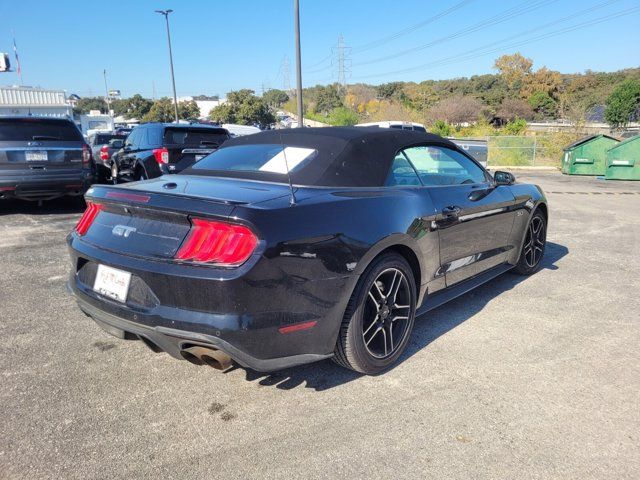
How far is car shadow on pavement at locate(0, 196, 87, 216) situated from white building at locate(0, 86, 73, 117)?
4114 centimetres

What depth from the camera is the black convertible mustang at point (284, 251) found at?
2.32 m

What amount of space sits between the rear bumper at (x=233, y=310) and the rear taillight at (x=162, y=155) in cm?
603

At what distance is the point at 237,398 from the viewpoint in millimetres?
2750

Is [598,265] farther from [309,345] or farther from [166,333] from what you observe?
[166,333]

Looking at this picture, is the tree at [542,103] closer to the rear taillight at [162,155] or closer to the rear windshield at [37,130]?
the rear taillight at [162,155]

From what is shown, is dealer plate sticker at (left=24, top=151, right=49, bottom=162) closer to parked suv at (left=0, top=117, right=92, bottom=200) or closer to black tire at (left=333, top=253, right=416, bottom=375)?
parked suv at (left=0, top=117, right=92, bottom=200)

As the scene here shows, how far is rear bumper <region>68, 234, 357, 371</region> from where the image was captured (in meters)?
2.28

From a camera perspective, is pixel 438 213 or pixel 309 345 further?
pixel 438 213

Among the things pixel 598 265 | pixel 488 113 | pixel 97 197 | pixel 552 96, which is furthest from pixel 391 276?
pixel 552 96

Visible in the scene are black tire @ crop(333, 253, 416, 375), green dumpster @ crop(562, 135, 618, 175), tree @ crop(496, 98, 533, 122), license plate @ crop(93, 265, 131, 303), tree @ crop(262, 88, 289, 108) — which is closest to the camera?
license plate @ crop(93, 265, 131, 303)

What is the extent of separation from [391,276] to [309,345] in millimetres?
781

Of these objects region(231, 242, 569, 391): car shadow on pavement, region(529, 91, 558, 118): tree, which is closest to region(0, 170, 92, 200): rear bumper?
region(231, 242, 569, 391): car shadow on pavement

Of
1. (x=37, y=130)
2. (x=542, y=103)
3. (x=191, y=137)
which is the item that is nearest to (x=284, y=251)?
(x=191, y=137)

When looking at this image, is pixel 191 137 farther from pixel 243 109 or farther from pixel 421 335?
pixel 243 109
